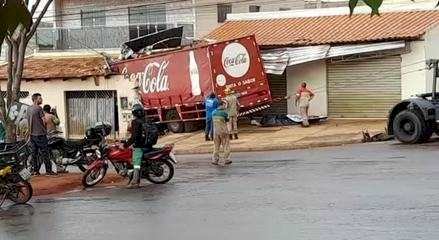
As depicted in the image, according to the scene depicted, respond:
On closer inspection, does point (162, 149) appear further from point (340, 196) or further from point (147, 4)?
point (147, 4)

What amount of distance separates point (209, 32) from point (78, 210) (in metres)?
21.1

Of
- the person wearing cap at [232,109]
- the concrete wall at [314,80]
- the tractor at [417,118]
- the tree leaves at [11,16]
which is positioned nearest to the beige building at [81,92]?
the person wearing cap at [232,109]

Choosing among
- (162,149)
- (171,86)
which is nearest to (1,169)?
(162,149)

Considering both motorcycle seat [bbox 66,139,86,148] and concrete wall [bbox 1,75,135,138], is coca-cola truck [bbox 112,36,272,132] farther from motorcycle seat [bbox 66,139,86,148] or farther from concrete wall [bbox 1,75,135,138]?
motorcycle seat [bbox 66,139,86,148]

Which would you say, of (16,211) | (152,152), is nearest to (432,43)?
(152,152)

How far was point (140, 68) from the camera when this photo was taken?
27.5m

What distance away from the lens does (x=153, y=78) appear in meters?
27.1

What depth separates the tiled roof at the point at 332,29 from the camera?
2536 cm

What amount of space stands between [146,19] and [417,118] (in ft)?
50.8

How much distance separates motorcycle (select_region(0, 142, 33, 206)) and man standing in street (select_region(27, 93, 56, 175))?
89.0 inches

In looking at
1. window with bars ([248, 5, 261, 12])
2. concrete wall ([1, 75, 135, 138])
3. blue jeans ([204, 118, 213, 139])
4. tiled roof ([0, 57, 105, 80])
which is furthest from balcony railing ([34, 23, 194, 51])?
blue jeans ([204, 118, 213, 139])

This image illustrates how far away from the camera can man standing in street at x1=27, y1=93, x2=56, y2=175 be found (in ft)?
51.3

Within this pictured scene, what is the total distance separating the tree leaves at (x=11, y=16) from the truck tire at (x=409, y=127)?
19897 millimetres

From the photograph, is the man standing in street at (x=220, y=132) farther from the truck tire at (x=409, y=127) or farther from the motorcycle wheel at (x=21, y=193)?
the truck tire at (x=409, y=127)
